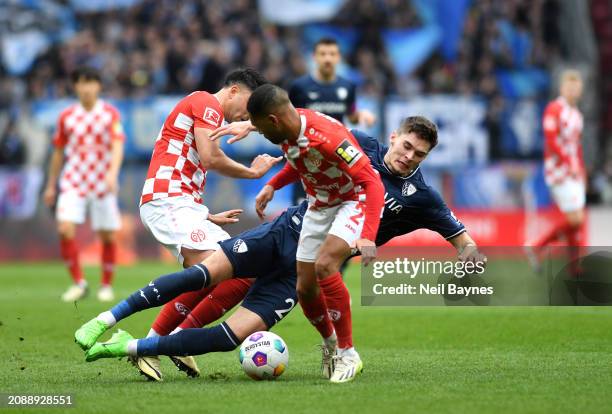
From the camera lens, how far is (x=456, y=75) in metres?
22.4

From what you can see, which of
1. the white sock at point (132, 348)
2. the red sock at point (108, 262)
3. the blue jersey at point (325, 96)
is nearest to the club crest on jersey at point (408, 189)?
the white sock at point (132, 348)

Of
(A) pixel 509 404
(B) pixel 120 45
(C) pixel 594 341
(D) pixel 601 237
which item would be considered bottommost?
(D) pixel 601 237

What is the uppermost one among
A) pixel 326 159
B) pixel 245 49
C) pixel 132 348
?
pixel 245 49

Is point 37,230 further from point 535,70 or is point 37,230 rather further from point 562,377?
point 562,377

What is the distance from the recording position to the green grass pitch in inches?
215

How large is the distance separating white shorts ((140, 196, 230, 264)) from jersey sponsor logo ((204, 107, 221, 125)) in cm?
57

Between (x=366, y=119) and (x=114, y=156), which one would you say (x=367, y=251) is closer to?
(x=366, y=119)

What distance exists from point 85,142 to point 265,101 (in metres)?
6.74

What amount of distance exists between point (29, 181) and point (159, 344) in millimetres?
14280

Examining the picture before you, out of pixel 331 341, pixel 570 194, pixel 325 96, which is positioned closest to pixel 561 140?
pixel 570 194

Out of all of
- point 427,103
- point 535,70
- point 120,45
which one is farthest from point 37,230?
point 535,70

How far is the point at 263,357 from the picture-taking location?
6.41 m

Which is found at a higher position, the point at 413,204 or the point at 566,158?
the point at 413,204

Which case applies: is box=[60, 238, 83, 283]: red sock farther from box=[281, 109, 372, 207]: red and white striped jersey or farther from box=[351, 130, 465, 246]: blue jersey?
box=[281, 109, 372, 207]: red and white striped jersey
